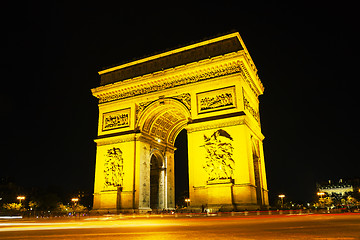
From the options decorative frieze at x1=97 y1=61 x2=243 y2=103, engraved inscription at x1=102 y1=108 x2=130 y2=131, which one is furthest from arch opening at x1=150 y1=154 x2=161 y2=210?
decorative frieze at x1=97 y1=61 x2=243 y2=103

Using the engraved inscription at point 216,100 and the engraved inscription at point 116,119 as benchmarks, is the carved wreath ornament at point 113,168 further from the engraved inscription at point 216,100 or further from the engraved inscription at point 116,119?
the engraved inscription at point 216,100

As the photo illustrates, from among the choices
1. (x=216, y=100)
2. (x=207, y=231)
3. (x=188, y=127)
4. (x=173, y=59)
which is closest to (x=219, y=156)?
(x=188, y=127)

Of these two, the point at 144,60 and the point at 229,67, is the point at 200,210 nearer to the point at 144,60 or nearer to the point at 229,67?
the point at 229,67

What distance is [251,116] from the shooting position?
73.6ft

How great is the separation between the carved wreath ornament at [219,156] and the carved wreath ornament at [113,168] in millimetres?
7299

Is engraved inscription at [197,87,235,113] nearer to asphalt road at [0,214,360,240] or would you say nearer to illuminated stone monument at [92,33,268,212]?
illuminated stone monument at [92,33,268,212]

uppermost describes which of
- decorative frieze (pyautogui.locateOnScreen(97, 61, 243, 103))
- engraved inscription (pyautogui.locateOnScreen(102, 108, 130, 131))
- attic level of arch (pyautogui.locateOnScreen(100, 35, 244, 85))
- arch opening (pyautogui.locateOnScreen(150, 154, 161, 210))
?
attic level of arch (pyautogui.locateOnScreen(100, 35, 244, 85))

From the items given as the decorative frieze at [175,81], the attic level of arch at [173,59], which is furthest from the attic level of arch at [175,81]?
the attic level of arch at [173,59]

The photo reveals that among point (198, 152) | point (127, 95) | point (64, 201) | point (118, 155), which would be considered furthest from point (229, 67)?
point (64, 201)

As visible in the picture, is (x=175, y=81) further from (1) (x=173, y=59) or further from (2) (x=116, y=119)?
(2) (x=116, y=119)

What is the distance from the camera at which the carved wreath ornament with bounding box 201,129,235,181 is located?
63.3 ft

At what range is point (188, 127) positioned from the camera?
2152 cm

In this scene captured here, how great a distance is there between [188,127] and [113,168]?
7213 mm

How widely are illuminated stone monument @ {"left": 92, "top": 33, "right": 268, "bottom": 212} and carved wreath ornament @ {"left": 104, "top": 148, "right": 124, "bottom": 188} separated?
79 millimetres
